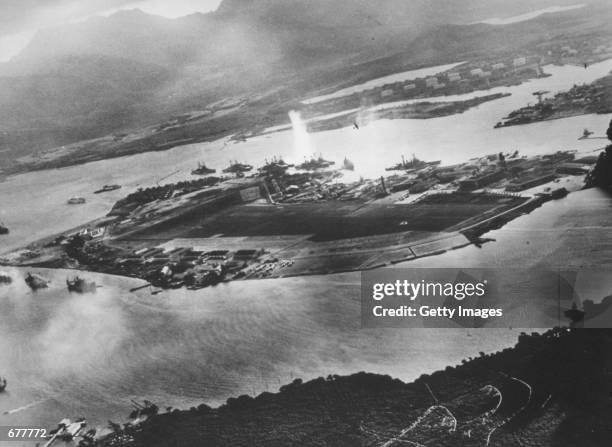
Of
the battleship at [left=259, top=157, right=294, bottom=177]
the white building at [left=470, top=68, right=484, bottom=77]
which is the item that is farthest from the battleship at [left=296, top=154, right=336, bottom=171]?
the white building at [left=470, top=68, right=484, bottom=77]

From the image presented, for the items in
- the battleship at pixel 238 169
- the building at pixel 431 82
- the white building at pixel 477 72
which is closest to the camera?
the battleship at pixel 238 169

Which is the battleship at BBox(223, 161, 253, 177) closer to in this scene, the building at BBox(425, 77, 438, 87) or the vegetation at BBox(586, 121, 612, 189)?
the building at BBox(425, 77, 438, 87)

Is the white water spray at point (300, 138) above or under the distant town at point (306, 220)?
above

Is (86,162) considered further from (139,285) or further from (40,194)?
(139,285)

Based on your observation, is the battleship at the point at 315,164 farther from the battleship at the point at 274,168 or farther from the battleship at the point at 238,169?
the battleship at the point at 238,169

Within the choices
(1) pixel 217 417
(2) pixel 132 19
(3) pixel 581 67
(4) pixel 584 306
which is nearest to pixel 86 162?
(2) pixel 132 19

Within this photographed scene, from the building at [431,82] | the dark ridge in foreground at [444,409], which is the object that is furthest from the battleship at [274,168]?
the dark ridge in foreground at [444,409]
